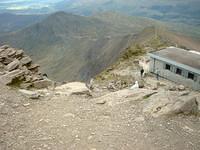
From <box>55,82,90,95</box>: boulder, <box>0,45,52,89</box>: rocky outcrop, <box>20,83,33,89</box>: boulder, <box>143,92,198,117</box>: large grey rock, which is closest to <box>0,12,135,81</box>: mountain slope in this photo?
<box>0,45,52,89</box>: rocky outcrop

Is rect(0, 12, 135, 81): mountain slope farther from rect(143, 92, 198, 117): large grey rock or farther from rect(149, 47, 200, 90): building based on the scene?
rect(143, 92, 198, 117): large grey rock

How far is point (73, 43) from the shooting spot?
152m

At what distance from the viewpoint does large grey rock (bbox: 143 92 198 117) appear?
1468cm

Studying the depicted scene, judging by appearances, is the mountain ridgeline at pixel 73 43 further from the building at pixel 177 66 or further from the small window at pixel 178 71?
the small window at pixel 178 71

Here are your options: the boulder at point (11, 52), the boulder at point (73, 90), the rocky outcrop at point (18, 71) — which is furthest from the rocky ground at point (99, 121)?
the boulder at point (11, 52)

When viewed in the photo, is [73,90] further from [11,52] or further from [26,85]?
[11,52]

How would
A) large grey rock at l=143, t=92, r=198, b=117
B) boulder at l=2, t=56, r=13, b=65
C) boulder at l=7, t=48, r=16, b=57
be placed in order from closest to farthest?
large grey rock at l=143, t=92, r=198, b=117, boulder at l=2, t=56, r=13, b=65, boulder at l=7, t=48, r=16, b=57

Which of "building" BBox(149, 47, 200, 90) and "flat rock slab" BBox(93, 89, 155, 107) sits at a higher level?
"flat rock slab" BBox(93, 89, 155, 107)

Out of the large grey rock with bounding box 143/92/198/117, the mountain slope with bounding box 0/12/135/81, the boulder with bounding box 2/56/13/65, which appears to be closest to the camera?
the large grey rock with bounding box 143/92/198/117

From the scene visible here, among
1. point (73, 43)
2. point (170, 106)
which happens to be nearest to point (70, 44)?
point (73, 43)

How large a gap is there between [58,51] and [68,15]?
56738 mm

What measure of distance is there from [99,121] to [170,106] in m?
3.59

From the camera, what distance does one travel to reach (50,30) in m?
182

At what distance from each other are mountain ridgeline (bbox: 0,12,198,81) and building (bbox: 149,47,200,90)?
163 feet
